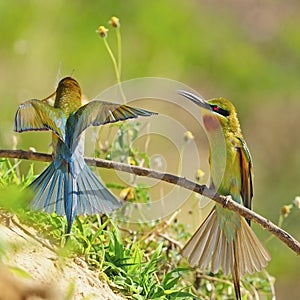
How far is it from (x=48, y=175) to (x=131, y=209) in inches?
19.0

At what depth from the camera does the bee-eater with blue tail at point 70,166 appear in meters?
1.95

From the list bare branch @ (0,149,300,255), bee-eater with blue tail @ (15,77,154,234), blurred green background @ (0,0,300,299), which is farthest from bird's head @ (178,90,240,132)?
blurred green background @ (0,0,300,299)

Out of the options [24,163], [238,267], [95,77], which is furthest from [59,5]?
[238,267]

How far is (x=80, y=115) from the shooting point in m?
1.99

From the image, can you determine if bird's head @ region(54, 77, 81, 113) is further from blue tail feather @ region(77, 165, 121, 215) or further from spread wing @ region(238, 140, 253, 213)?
spread wing @ region(238, 140, 253, 213)

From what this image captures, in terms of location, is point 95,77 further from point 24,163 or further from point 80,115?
point 80,115

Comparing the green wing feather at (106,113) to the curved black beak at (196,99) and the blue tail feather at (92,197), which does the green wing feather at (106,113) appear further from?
the curved black beak at (196,99)

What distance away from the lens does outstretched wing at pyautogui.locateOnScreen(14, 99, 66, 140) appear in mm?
1922

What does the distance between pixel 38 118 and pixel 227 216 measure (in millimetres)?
522

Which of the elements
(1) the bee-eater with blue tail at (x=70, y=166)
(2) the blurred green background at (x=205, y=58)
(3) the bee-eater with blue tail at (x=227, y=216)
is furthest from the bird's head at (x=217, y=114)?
(2) the blurred green background at (x=205, y=58)

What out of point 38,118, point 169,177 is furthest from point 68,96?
point 169,177

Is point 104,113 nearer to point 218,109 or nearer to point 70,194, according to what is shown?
point 70,194

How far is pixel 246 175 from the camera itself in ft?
7.50

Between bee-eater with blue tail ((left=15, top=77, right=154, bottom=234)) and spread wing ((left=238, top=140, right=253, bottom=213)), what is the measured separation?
377 mm
